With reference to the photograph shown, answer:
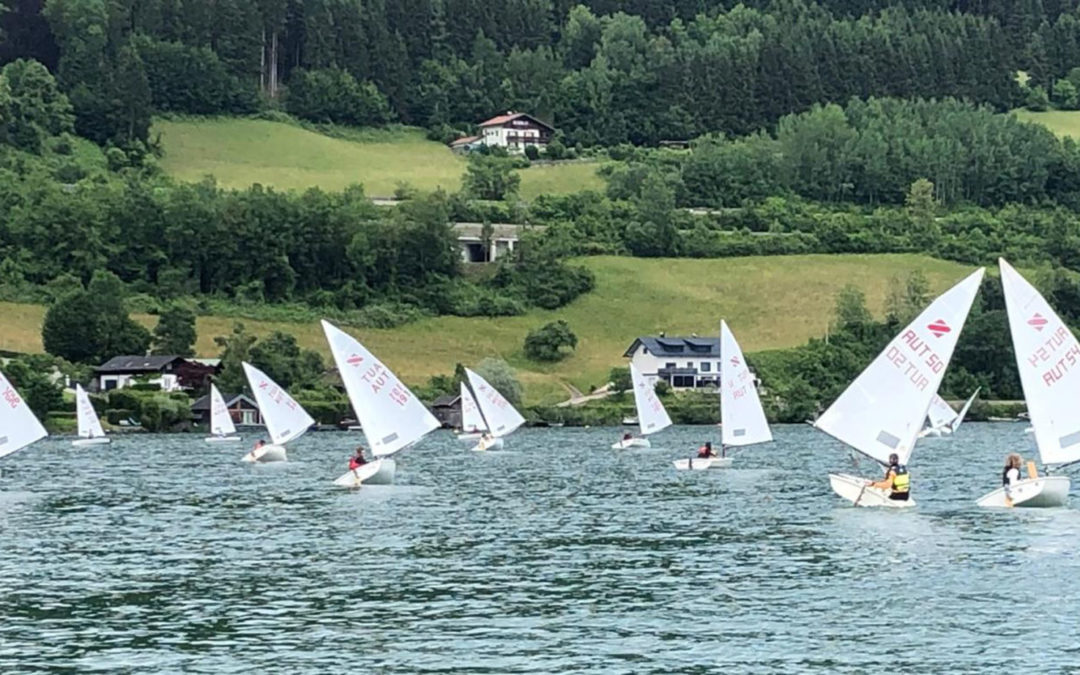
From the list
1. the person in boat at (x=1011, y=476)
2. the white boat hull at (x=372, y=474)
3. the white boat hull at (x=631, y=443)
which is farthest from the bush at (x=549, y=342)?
the person in boat at (x=1011, y=476)

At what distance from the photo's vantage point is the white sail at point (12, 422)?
257 ft

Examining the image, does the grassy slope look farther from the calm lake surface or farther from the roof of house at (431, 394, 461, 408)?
the calm lake surface

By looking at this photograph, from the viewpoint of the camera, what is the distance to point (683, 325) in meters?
189

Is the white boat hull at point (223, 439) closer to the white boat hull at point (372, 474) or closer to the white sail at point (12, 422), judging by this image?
the white boat hull at point (372, 474)

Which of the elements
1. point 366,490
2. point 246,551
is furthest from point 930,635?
point 366,490

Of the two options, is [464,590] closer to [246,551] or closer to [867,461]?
[246,551]

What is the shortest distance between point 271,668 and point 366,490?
42880 millimetres

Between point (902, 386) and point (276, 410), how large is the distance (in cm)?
5333

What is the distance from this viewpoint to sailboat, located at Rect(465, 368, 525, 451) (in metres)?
120

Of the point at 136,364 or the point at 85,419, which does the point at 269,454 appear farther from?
the point at 136,364

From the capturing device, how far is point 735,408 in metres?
96.5

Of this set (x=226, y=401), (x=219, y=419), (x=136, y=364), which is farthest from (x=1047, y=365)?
(x=136, y=364)

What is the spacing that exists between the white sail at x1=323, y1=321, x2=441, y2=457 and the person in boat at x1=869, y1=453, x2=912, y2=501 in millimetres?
19242

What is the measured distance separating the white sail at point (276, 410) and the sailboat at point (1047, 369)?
5425 centimetres
